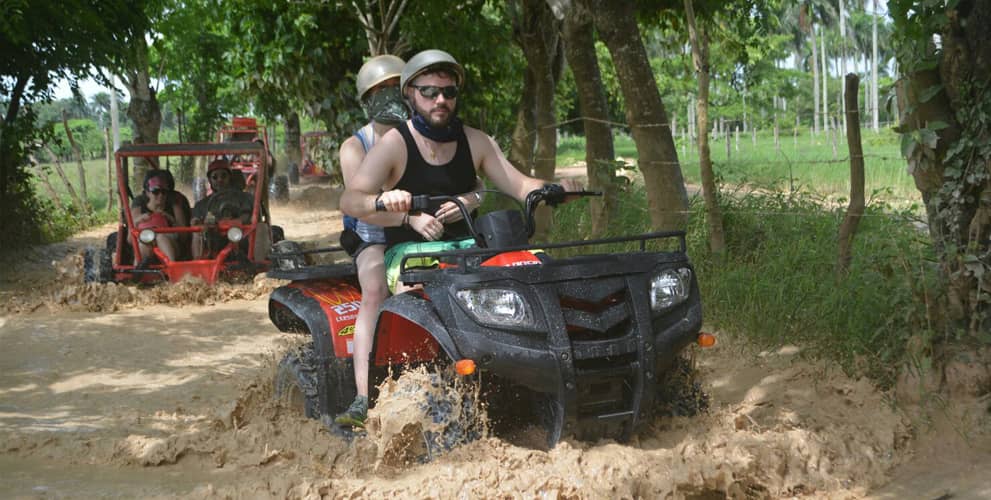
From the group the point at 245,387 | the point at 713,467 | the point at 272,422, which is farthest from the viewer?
the point at 245,387

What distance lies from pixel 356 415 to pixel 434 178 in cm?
110

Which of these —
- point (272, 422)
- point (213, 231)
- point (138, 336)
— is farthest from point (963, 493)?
point (213, 231)

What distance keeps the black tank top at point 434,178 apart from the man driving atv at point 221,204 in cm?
737

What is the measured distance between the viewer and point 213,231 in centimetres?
1174

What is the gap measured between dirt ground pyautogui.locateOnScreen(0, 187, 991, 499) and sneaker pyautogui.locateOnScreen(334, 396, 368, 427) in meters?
0.11

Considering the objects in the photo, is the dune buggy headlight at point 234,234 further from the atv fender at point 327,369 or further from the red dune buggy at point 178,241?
the atv fender at point 327,369

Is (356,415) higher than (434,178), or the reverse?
(434,178)

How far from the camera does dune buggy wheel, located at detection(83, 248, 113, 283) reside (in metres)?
11.1

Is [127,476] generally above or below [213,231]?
below

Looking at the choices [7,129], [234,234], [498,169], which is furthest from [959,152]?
[7,129]

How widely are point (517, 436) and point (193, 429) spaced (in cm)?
255

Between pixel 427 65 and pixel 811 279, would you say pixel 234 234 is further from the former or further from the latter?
pixel 427 65

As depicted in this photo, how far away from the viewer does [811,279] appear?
6648 mm

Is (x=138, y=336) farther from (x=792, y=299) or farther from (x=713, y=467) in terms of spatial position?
(x=713, y=467)
